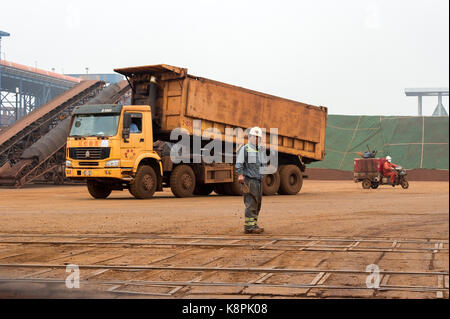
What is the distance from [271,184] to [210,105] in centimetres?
426

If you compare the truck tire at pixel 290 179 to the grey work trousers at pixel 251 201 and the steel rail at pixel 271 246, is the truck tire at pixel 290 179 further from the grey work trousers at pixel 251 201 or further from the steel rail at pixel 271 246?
the steel rail at pixel 271 246

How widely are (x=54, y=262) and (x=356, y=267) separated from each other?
11.5 feet

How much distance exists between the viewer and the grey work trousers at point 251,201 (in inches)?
402

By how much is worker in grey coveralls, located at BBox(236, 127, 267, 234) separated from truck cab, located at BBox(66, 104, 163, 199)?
9.57 m

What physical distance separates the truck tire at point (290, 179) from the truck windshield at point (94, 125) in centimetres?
748

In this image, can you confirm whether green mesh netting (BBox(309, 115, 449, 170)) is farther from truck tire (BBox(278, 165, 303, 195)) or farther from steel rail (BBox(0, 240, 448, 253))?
steel rail (BBox(0, 240, 448, 253))

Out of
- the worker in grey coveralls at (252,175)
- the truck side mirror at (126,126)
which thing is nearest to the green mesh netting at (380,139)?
the truck side mirror at (126,126)

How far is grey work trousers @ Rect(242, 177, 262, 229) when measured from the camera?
402 inches

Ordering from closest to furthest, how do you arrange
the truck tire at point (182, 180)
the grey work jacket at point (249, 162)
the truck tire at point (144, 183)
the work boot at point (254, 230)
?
the work boot at point (254, 230)
the grey work jacket at point (249, 162)
the truck tire at point (144, 183)
the truck tire at point (182, 180)

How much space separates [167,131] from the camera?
2055 centimetres

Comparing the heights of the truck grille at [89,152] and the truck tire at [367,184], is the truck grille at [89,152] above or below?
above

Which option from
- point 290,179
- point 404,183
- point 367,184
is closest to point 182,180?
point 290,179

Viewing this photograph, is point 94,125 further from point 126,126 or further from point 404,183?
point 404,183
